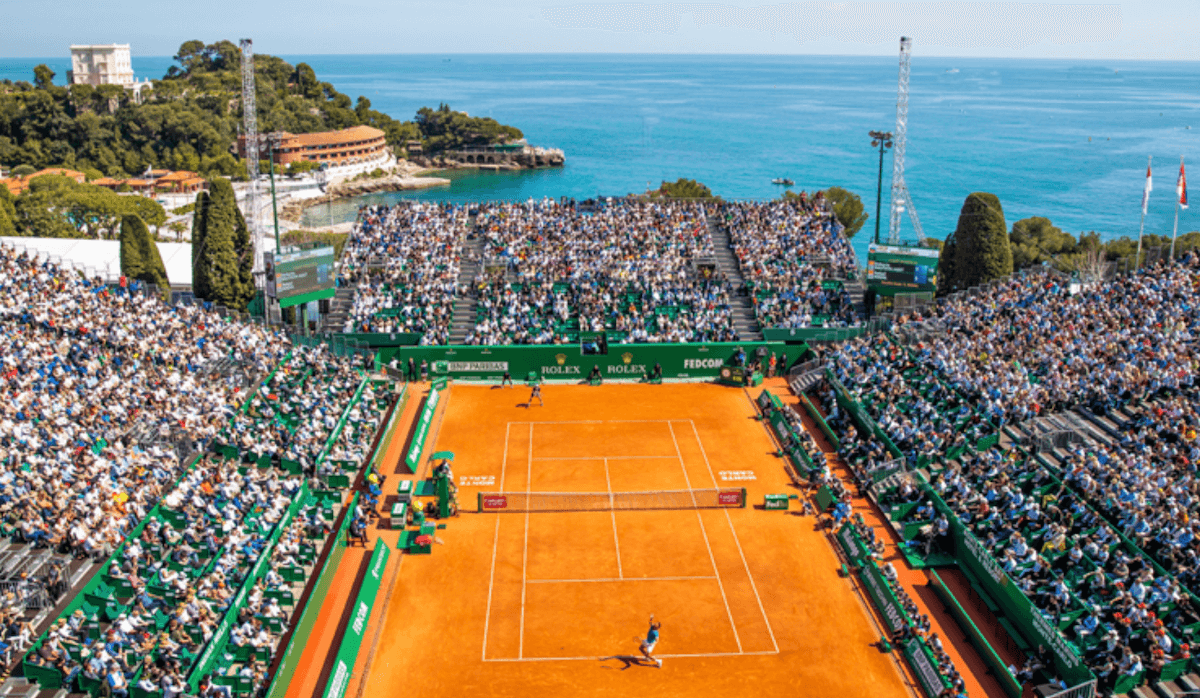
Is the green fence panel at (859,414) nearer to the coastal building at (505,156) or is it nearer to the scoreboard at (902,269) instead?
the scoreboard at (902,269)

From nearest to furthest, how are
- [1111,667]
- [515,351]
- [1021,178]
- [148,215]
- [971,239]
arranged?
[1111,667] < [515,351] < [971,239] < [148,215] < [1021,178]

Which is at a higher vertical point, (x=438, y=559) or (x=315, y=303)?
(x=315, y=303)

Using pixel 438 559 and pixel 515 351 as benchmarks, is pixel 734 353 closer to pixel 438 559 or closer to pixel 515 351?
pixel 515 351

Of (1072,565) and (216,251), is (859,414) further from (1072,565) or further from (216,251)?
(216,251)

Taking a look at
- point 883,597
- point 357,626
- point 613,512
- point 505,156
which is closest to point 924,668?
point 883,597

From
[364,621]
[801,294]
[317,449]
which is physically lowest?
[364,621]

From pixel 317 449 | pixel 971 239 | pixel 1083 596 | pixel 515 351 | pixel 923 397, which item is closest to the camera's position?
pixel 1083 596

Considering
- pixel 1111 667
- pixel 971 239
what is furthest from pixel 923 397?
pixel 971 239
